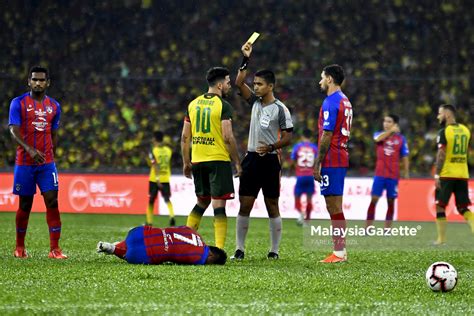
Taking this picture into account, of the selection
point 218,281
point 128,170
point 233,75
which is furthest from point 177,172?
point 218,281

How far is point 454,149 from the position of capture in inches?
561

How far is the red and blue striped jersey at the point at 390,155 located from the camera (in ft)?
54.7

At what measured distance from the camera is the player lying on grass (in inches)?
360

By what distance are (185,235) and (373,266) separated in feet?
7.27

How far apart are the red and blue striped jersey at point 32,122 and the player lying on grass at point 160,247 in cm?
171

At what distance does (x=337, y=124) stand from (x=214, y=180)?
1.57 meters

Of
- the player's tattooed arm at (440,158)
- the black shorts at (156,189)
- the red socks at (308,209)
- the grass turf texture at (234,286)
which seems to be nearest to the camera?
the grass turf texture at (234,286)

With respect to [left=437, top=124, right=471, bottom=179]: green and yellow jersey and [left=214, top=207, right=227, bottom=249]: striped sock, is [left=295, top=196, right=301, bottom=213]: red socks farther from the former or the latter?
[left=214, top=207, right=227, bottom=249]: striped sock

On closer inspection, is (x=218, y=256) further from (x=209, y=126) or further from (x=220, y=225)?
(x=209, y=126)

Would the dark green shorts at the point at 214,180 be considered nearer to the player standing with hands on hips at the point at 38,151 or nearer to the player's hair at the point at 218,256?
the player's hair at the point at 218,256

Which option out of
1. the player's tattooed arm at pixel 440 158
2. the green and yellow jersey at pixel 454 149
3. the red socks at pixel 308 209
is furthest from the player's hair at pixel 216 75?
the red socks at pixel 308 209

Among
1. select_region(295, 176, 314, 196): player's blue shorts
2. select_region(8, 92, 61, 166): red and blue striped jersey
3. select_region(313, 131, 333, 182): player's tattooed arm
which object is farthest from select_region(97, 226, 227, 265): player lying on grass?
select_region(295, 176, 314, 196): player's blue shorts

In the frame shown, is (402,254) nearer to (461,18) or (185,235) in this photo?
(185,235)

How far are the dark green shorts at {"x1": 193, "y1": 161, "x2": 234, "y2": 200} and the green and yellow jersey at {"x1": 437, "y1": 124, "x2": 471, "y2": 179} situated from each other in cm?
502
